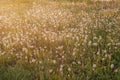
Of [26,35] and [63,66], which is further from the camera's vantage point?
[26,35]

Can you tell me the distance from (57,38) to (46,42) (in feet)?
1.35

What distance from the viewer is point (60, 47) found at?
907 cm

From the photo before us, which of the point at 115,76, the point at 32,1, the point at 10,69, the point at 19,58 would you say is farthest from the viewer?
the point at 32,1

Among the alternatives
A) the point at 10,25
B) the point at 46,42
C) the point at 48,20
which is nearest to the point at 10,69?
the point at 46,42

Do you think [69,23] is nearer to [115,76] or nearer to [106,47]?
[106,47]

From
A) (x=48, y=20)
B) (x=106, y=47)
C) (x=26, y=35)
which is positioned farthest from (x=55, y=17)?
(x=106, y=47)

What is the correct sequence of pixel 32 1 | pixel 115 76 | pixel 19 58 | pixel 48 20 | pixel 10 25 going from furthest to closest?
1. pixel 32 1
2. pixel 48 20
3. pixel 10 25
4. pixel 19 58
5. pixel 115 76

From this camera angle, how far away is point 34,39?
34.2ft

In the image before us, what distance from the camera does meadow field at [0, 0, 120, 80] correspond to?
7.54 meters

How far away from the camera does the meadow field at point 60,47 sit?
7.54 meters

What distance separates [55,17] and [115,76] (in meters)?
6.78

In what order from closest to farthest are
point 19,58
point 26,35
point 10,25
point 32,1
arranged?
1. point 19,58
2. point 26,35
3. point 10,25
4. point 32,1

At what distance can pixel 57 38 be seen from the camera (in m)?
10.1

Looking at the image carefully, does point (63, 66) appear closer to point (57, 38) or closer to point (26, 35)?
point (57, 38)
